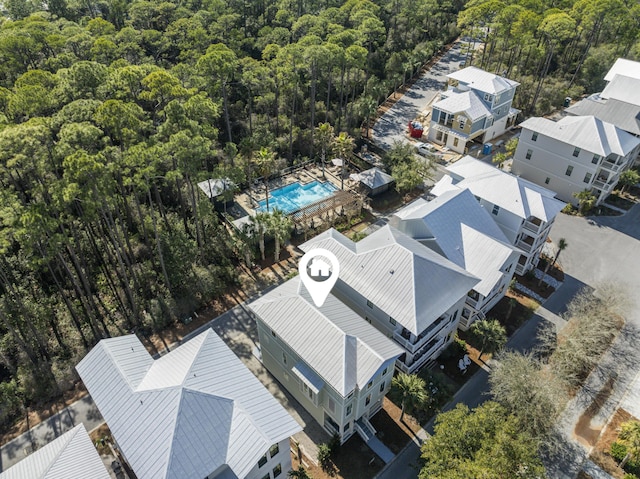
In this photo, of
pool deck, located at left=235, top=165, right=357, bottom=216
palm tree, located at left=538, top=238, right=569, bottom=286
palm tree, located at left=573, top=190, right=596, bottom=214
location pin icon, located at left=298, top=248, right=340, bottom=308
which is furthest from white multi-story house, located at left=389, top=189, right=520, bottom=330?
palm tree, located at left=573, top=190, right=596, bottom=214

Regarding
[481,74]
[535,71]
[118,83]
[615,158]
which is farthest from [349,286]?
[535,71]

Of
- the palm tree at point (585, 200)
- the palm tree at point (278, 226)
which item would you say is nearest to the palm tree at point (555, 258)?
the palm tree at point (585, 200)

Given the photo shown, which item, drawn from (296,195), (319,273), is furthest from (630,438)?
(296,195)

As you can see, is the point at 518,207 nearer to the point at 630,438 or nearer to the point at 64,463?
the point at 630,438

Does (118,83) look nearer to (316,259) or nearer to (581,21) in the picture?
(316,259)

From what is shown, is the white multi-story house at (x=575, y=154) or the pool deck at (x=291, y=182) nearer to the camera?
the white multi-story house at (x=575, y=154)

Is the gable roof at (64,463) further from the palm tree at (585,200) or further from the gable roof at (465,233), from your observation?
the palm tree at (585,200)

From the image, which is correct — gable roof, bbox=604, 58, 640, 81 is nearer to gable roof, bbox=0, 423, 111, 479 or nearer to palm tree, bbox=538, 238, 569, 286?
palm tree, bbox=538, 238, 569, 286

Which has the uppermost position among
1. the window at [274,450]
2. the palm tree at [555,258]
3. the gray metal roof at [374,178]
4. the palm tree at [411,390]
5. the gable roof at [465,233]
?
the gable roof at [465,233]
